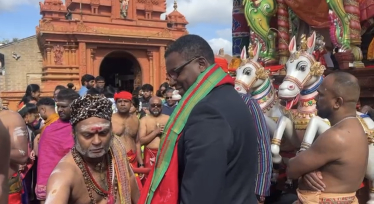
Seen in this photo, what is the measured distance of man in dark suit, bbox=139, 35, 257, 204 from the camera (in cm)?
174

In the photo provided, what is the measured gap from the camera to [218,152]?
1.74 meters

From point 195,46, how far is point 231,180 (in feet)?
2.14

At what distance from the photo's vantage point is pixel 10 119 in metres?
3.11

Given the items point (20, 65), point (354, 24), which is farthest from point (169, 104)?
point (20, 65)

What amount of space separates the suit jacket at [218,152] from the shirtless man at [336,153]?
73cm

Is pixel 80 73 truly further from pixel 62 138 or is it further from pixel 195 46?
pixel 195 46

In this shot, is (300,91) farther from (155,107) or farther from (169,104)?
(169,104)

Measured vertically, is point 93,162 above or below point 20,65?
below

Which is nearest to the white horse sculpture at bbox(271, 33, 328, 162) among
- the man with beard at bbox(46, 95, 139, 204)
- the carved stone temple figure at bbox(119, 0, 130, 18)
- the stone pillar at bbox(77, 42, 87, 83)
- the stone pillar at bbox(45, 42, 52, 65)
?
the man with beard at bbox(46, 95, 139, 204)

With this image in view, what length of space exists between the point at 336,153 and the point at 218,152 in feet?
3.57

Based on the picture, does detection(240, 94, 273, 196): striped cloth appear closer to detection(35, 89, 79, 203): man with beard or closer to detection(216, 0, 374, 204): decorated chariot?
detection(216, 0, 374, 204): decorated chariot

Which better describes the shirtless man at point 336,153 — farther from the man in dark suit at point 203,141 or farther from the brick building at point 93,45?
the brick building at point 93,45

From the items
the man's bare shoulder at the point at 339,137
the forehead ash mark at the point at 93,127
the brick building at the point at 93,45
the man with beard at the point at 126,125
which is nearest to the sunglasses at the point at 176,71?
the forehead ash mark at the point at 93,127

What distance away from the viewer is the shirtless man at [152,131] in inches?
227
